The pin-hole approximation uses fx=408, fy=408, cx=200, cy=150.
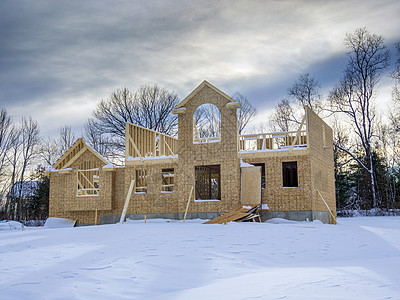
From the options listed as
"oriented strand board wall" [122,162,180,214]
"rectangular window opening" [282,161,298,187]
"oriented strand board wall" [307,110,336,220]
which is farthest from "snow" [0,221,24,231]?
"oriented strand board wall" [307,110,336,220]

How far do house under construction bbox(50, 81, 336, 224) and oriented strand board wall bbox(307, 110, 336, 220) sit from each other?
0.16 feet

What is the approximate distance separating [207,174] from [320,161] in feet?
22.8

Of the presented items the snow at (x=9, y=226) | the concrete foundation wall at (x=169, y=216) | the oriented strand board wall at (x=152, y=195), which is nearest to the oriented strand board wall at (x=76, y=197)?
the concrete foundation wall at (x=169, y=216)

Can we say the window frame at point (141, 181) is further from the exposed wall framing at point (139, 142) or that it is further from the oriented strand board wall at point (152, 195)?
the exposed wall framing at point (139, 142)

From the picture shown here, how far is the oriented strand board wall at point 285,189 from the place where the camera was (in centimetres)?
1908

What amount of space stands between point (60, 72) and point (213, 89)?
8.03m

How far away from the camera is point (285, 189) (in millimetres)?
19391

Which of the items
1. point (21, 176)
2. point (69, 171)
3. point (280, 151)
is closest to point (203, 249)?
point (280, 151)

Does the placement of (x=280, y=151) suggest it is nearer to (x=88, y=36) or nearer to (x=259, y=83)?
(x=259, y=83)

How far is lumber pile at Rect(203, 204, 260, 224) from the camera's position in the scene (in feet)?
55.3

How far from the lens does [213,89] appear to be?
20.3m

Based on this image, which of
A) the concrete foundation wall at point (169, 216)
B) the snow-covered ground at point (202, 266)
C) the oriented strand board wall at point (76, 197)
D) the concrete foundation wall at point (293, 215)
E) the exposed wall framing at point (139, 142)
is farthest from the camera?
the oriented strand board wall at point (76, 197)

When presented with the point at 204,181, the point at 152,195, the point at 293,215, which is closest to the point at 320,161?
the point at 293,215

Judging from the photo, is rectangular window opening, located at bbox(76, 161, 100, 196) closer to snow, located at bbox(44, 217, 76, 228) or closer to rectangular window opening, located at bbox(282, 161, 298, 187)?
snow, located at bbox(44, 217, 76, 228)
